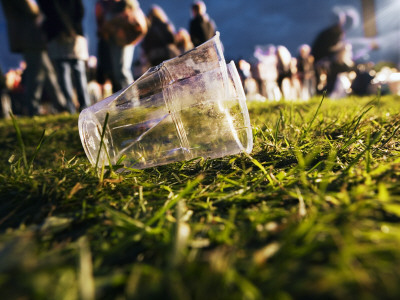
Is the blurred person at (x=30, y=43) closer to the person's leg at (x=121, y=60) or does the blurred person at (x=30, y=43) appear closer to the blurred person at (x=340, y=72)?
the person's leg at (x=121, y=60)

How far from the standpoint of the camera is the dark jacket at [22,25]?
3.87 m

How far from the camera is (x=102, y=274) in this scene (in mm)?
458

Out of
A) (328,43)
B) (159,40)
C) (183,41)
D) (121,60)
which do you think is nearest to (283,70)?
(328,43)

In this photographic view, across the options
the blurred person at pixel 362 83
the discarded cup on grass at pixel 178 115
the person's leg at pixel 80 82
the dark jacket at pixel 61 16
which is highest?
the dark jacket at pixel 61 16

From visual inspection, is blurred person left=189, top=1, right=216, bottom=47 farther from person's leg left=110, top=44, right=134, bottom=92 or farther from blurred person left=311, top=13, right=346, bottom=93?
blurred person left=311, top=13, right=346, bottom=93

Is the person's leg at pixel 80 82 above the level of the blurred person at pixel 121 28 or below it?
below

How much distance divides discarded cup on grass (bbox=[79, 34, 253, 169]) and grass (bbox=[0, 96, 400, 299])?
7.9 inches

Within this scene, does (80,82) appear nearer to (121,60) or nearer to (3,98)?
(121,60)

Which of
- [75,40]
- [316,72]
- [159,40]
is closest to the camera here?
[75,40]

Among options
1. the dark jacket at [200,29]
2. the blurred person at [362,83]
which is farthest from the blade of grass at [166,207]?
the blurred person at [362,83]

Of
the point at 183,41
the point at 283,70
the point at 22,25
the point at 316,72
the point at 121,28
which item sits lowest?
the point at 316,72

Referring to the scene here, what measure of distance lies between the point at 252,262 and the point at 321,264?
122 millimetres

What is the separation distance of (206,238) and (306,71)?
11876 millimetres

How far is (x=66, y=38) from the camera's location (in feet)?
12.0
